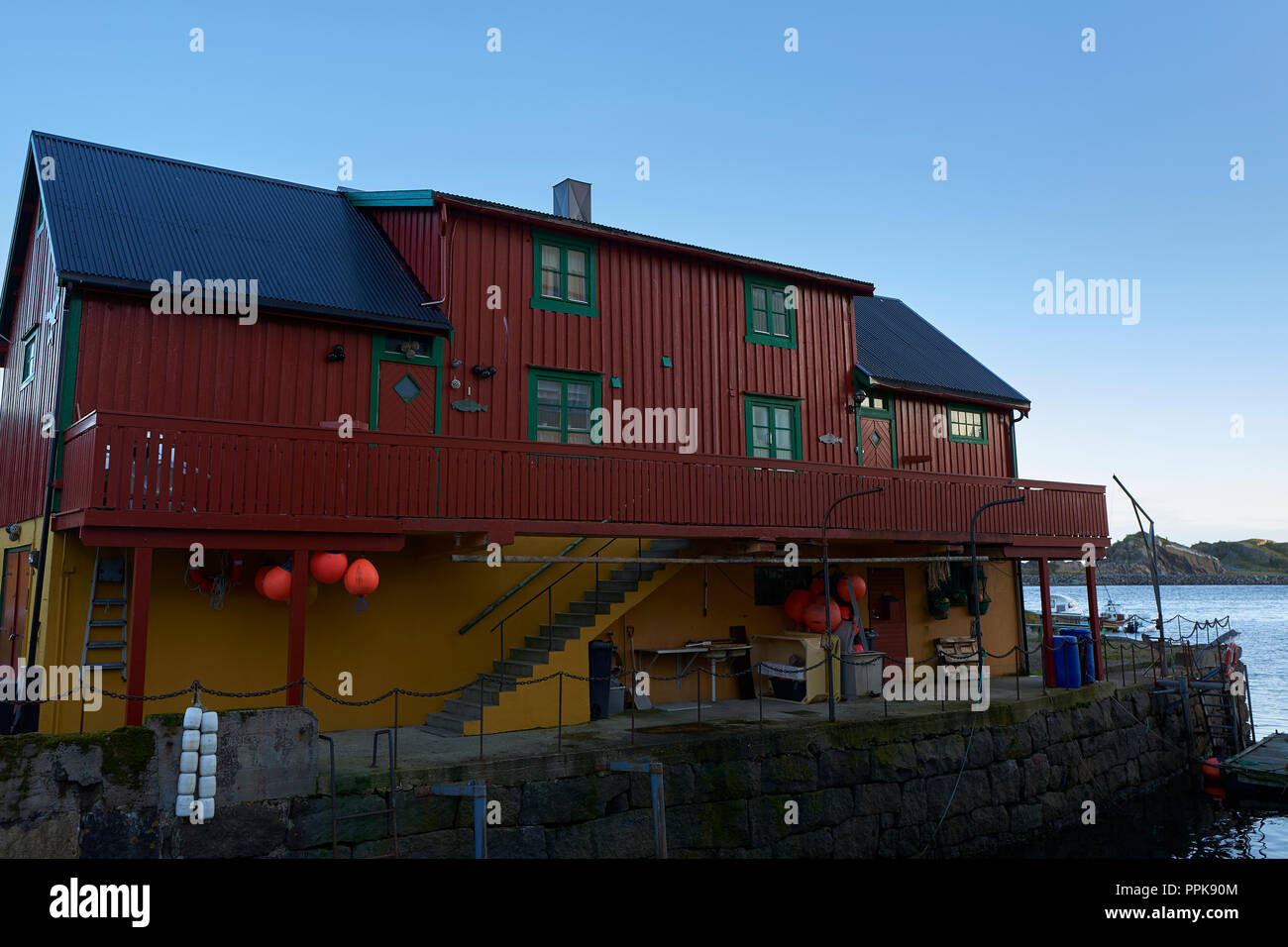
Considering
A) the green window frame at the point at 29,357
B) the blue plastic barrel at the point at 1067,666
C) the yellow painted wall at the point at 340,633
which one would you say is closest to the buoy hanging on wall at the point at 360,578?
the yellow painted wall at the point at 340,633

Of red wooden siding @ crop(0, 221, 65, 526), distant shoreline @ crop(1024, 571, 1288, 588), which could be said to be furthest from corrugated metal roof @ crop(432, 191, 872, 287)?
distant shoreline @ crop(1024, 571, 1288, 588)

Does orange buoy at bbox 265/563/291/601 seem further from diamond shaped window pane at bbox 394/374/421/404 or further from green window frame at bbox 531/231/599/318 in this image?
green window frame at bbox 531/231/599/318

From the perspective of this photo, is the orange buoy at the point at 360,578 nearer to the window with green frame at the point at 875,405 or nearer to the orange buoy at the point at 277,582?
the orange buoy at the point at 277,582

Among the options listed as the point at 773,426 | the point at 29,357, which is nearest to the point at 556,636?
the point at 773,426

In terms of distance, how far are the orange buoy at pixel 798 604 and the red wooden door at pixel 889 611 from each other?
3.04 m

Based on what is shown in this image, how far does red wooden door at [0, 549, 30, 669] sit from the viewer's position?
46.0ft

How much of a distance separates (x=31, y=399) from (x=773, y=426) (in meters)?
13.1

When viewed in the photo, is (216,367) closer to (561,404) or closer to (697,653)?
(561,404)

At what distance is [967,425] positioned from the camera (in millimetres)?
23562

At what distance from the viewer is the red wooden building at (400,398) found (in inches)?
484

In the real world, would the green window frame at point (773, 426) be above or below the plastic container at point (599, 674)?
above

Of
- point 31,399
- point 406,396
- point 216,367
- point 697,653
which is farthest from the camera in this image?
point 697,653

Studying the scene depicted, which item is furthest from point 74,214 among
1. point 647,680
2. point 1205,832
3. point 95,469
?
point 1205,832

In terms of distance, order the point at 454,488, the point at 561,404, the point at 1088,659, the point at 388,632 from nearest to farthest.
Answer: the point at 454,488
the point at 388,632
the point at 561,404
the point at 1088,659
